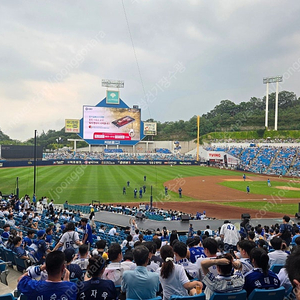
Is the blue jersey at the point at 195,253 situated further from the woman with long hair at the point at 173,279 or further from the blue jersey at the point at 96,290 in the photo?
the blue jersey at the point at 96,290

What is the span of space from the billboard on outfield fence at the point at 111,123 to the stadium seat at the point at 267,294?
76.0 m

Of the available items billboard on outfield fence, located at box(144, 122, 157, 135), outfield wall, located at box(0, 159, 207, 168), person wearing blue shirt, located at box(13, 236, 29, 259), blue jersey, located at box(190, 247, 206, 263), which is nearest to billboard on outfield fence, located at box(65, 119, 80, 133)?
outfield wall, located at box(0, 159, 207, 168)

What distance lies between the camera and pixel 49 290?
3287 mm

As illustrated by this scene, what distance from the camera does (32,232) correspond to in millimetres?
8797

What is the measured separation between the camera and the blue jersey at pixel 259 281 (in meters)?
3.88

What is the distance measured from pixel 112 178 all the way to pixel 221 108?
3558 inches

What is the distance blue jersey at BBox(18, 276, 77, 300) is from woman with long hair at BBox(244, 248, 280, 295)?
257 cm

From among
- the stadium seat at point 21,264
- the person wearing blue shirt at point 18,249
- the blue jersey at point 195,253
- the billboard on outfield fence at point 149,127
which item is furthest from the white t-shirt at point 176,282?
the billboard on outfield fence at point 149,127

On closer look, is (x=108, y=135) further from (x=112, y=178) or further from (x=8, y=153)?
(x=112, y=178)

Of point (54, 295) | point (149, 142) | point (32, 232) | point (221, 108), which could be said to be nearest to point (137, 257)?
point (54, 295)

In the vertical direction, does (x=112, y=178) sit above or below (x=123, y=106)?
below

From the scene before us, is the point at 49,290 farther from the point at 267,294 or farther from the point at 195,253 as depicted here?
the point at 195,253

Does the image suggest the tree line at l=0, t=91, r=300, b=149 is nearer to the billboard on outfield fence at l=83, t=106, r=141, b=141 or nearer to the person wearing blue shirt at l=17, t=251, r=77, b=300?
the billboard on outfield fence at l=83, t=106, r=141, b=141

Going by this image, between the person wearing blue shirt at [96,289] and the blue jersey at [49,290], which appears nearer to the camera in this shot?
the blue jersey at [49,290]
